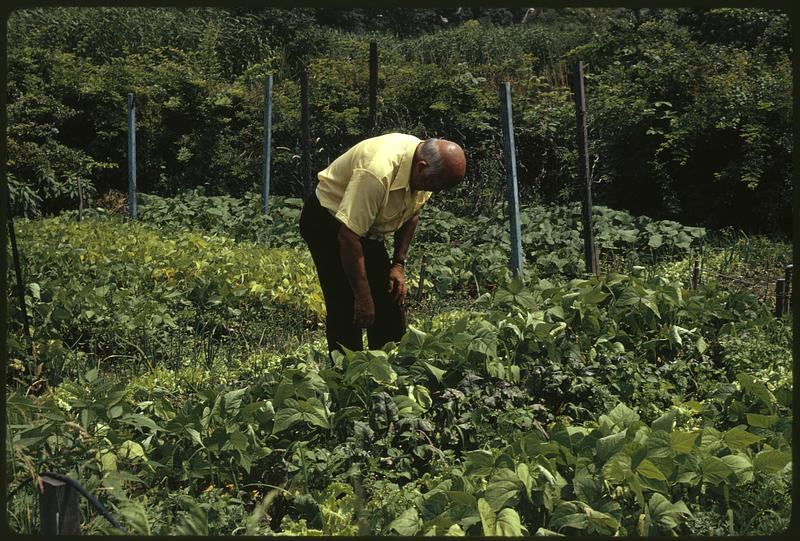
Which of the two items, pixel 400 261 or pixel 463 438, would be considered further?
pixel 400 261

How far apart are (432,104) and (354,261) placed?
8.44 meters

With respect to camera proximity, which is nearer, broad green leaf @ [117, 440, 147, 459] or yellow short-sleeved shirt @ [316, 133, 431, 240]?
broad green leaf @ [117, 440, 147, 459]

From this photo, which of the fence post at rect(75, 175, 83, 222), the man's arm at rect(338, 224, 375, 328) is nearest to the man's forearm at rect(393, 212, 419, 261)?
the man's arm at rect(338, 224, 375, 328)

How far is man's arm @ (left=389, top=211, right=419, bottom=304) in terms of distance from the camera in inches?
185

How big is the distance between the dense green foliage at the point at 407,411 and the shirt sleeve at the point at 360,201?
0.56 metres

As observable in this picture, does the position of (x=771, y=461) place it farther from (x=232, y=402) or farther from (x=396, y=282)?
(x=396, y=282)

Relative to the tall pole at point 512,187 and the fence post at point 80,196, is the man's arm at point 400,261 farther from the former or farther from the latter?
the fence post at point 80,196

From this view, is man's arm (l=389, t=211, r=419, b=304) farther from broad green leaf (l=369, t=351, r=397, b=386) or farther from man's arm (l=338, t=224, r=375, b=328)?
broad green leaf (l=369, t=351, r=397, b=386)

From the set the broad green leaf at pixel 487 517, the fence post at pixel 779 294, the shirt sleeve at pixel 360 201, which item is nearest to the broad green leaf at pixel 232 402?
the shirt sleeve at pixel 360 201

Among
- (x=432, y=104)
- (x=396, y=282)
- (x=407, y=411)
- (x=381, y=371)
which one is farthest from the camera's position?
(x=432, y=104)

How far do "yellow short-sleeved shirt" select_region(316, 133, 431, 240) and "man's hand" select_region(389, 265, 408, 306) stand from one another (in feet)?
0.82

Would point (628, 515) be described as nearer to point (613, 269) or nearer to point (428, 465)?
point (428, 465)

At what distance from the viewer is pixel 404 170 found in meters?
4.21

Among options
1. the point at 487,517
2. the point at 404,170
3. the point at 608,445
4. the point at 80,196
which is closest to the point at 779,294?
the point at 404,170
